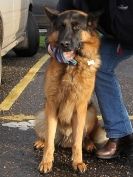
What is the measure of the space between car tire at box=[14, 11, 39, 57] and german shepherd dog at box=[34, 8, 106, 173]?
16.4 ft

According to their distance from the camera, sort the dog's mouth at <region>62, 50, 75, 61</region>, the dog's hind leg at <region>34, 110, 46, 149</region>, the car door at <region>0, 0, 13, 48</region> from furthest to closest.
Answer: the car door at <region>0, 0, 13, 48</region>
the dog's hind leg at <region>34, 110, 46, 149</region>
the dog's mouth at <region>62, 50, 75, 61</region>

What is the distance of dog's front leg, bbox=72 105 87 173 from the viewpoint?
4.26m

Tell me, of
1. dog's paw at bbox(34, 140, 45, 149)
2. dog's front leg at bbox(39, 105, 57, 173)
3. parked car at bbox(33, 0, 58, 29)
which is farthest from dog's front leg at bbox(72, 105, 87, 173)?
parked car at bbox(33, 0, 58, 29)

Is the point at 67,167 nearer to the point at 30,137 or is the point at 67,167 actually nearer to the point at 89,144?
the point at 89,144

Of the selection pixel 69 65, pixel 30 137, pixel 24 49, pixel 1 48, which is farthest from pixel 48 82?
pixel 24 49

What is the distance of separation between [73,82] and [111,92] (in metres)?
0.44

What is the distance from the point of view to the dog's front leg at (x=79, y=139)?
4.26m

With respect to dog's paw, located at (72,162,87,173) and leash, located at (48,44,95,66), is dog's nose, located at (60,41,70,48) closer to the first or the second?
leash, located at (48,44,95,66)

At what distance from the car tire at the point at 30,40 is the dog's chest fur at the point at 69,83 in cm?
507

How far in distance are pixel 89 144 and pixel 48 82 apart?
802 millimetres

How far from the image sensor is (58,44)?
4.05 meters

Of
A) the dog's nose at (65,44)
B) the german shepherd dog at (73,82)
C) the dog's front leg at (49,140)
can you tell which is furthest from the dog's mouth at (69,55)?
the dog's front leg at (49,140)

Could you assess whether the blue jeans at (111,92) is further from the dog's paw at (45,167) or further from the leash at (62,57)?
the dog's paw at (45,167)

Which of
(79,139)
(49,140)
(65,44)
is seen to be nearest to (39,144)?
(49,140)
